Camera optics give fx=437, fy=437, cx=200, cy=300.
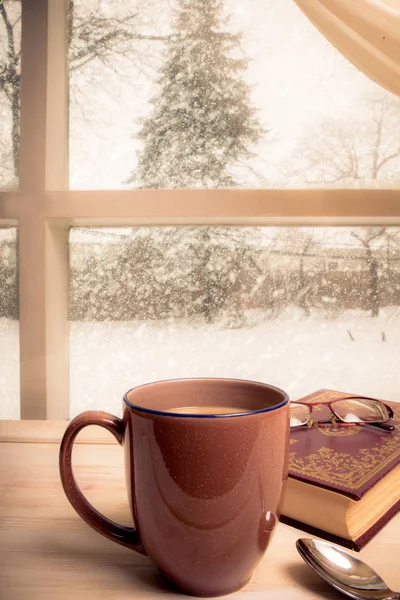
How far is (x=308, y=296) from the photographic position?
1.04 m

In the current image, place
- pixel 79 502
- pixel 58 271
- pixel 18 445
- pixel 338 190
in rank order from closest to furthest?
pixel 79 502, pixel 18 445, pixel 338 190, pixel 58 271

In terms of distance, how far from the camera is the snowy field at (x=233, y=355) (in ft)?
3.40

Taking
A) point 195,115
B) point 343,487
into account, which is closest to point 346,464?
point 343,487

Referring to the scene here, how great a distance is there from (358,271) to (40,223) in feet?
2.36

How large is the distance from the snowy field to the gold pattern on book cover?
22.8 inches

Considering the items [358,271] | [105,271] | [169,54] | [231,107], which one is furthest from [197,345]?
[169,54]

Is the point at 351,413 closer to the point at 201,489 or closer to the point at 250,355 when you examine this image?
the point at 201,489

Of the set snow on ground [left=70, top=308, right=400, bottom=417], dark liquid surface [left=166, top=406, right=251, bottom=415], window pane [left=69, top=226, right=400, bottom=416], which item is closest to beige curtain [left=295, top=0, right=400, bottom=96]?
window pane [left=69, top=226, right=400, bottom=416]

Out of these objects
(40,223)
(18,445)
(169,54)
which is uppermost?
(169,54)

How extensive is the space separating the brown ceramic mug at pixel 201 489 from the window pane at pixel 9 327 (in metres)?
0.82

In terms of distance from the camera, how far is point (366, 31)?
2.59ft

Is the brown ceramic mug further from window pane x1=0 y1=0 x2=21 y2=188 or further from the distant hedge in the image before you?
window pane x1=0 y1=0 x2=21 y2=188

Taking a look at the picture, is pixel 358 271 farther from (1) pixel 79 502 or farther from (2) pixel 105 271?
(1) pixel 79 502

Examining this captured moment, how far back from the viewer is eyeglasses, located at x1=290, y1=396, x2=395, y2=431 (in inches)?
20.2
